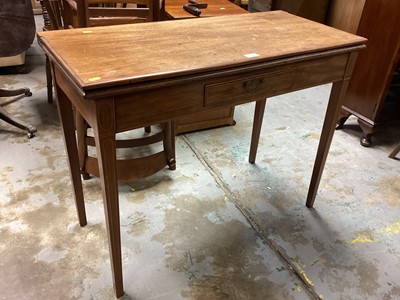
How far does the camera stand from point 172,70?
103 centimetres

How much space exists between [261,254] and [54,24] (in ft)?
5.66

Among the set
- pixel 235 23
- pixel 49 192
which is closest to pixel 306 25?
pixel 235 23

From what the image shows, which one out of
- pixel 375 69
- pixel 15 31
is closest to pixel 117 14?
pixel 15 31

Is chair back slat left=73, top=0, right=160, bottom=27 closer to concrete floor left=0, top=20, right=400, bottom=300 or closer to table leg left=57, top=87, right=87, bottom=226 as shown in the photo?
table leg left=57, top=87, right=87, bottom=226

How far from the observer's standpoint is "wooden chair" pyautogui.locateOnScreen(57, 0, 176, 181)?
5.49 ft

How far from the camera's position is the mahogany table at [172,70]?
99 cm

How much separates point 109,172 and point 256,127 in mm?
1179

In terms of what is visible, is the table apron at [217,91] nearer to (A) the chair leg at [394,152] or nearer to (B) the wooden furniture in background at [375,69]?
(B) the wooden furniture in background at [375,69]

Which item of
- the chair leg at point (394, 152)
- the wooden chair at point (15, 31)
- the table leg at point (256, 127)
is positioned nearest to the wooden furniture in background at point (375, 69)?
the chair leg at point (394, 152)

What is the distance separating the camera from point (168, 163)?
2.03 meters

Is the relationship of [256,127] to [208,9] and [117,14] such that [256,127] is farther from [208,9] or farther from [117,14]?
[117,14]

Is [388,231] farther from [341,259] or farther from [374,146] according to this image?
[374,146]

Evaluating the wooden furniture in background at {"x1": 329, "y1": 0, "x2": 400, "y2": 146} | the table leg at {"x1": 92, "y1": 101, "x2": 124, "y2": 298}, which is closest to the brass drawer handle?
the table leg at {"x1": 92, "y1": 101, "x2": 124, "y2": 298}

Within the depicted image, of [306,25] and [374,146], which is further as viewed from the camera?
[374,146]
